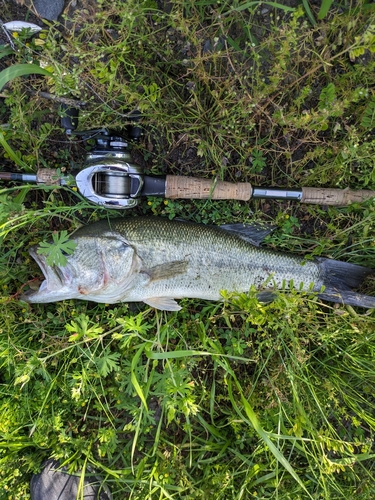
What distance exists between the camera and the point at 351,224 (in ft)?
10.8

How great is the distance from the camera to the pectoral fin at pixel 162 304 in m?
3.01

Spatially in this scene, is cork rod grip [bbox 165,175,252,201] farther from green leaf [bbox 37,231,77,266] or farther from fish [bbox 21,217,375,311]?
green leaf [bbox 37,231,77,266]

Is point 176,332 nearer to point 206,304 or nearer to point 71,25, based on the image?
point 206,304

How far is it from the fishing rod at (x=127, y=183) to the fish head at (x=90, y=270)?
31 centimetres

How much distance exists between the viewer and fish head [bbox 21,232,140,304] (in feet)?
9.12

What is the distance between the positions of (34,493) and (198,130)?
3.37 meters

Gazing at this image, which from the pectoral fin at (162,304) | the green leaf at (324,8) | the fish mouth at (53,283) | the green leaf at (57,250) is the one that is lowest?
the pectoral fin at (162,304)

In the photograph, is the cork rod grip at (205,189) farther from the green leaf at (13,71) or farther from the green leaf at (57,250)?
the green leaf at (13,71)

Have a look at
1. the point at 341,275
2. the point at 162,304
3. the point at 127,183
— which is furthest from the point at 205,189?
the point at 341,275

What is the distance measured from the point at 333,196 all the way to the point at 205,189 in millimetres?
1071

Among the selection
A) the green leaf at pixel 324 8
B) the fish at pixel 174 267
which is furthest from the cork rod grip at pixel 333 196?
the green leaf at pixel 324 8

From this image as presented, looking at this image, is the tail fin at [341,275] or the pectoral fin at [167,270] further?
the tail fin at [341,275]

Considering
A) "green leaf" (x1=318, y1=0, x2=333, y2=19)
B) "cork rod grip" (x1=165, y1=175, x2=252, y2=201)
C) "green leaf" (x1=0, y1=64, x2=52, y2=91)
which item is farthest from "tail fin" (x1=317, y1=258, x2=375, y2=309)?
"green leaf" (x1=0, y1=64, x2=52, y2=91)

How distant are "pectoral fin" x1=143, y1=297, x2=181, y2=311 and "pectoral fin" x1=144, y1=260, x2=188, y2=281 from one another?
194 millimetres
